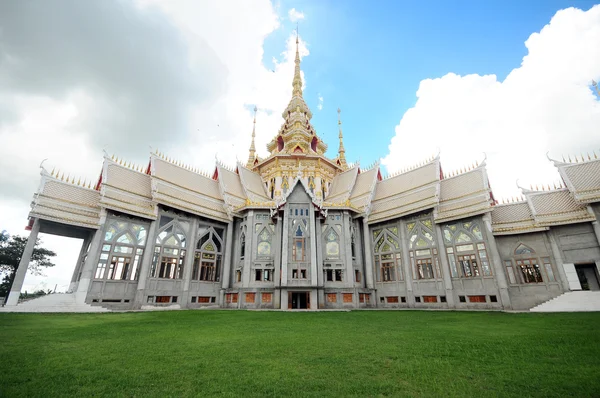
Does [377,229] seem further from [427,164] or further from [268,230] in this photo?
[268,230]

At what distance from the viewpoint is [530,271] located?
67.7 feet

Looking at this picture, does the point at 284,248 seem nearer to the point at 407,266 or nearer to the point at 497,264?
the point at 407,266

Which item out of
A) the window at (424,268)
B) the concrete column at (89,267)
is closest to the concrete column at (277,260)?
the window at (424,268)

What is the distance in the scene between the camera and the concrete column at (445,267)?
72.2 feet

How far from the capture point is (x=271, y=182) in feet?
111

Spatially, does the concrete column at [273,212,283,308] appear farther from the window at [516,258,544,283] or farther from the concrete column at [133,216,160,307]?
the window at [516,258,544,283]

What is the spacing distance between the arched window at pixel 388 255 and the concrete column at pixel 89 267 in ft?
75.7

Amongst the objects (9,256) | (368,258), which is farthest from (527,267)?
(9,256)

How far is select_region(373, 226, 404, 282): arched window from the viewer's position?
25.3m

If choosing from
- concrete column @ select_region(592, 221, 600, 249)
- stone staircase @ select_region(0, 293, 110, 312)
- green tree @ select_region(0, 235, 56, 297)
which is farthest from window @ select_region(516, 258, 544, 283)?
green tree @ select_region(0, 235, 56, 297)

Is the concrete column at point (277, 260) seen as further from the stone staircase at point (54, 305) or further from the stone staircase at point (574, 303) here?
the stone staircase at point (574, 303)

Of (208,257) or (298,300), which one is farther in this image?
(208,257)

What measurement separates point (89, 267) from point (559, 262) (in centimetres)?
3317

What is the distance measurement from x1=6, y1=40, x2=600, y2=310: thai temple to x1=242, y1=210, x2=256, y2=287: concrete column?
0.12m
